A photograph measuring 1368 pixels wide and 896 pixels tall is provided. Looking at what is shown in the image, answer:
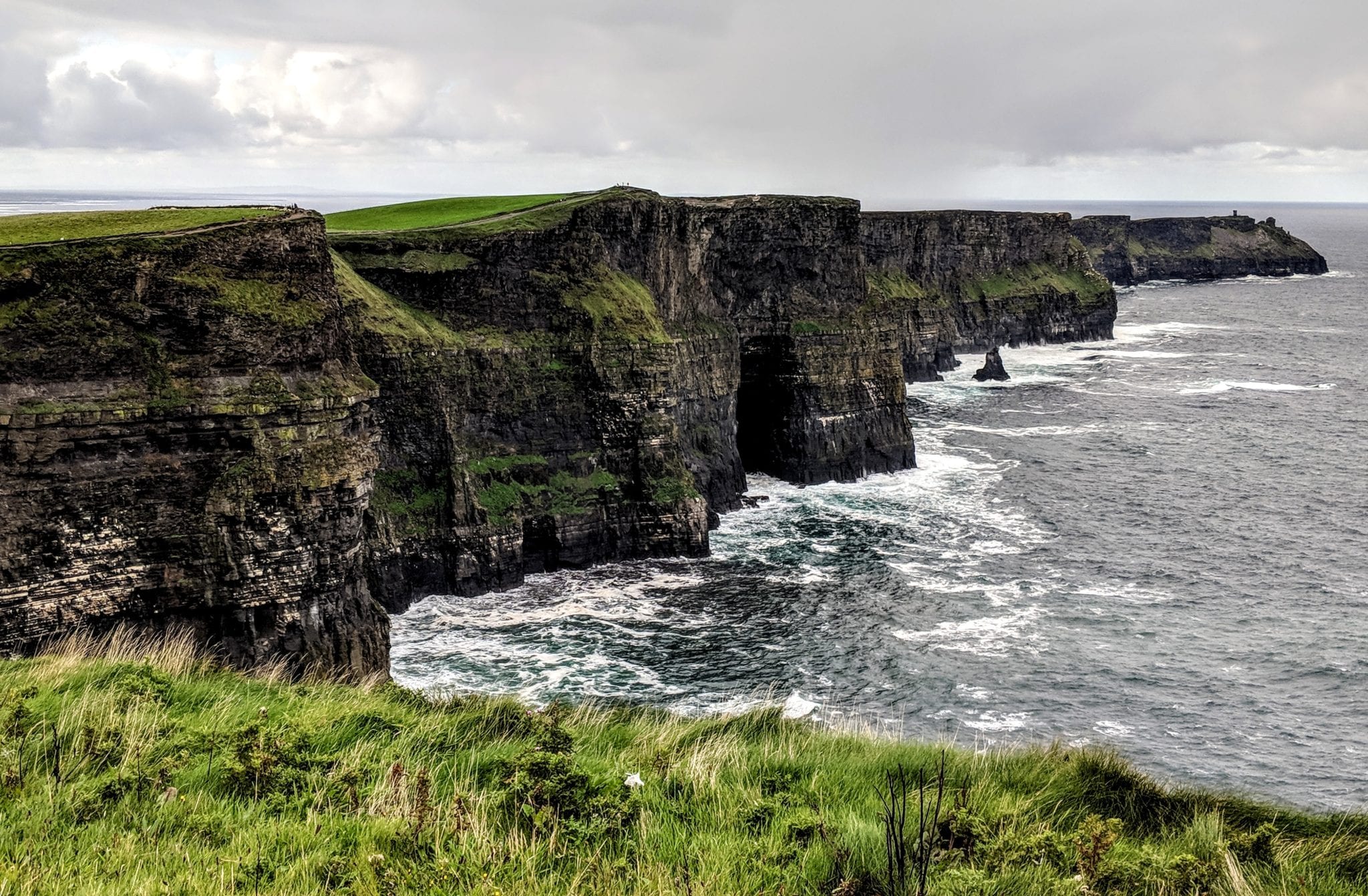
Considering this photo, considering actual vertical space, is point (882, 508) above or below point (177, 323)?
below

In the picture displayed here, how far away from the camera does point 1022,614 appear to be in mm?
44094

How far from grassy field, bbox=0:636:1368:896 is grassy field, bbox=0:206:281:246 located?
76.1 ft

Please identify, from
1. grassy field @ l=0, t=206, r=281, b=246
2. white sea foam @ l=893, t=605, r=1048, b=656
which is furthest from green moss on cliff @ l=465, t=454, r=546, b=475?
white sea foam @ l=893, t=605, r=1048, b=656

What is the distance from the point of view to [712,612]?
144 ft

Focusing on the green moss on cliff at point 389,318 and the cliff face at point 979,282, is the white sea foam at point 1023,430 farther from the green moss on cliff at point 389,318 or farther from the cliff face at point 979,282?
the green moss on cliff at point 389,318

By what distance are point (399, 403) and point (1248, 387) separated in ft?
270

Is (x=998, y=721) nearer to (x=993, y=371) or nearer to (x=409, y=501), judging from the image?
(x=409, y=501)

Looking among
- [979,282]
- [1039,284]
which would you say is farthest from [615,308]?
[1039,284]

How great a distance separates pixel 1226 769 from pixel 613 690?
19.0 meters

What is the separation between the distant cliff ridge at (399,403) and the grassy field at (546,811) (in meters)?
18.8

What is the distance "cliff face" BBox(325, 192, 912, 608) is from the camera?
44.9m

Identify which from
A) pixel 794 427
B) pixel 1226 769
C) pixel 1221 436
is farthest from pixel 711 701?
pixel 1221 436

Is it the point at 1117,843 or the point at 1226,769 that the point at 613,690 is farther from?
the point at 1117,843

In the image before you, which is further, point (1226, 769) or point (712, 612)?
point (712, 612)
